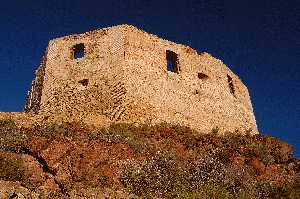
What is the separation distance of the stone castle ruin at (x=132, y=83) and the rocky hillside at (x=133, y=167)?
3.86 meters

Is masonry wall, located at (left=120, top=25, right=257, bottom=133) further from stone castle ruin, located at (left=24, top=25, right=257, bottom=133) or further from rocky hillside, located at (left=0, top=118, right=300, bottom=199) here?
rocky hillside, located at (left=0, top=118, right=300, bottom=199)

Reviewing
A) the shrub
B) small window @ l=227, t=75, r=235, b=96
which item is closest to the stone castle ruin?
small window @ l=227, t=75, r=235, b=96

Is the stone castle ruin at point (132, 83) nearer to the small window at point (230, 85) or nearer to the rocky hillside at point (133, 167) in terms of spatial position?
the small window at point (230, 85)

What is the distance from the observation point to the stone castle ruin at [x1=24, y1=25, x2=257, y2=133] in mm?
19281

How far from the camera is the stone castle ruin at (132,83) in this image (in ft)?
63.3

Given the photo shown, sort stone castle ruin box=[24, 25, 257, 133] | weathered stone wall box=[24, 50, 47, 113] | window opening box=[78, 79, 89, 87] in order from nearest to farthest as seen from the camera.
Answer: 1. stone castle ruin box=[24, 25, 257, 133]
2. window opening box=[78, 79, 89, 87]
3. weathered stone wall box=[24, 50, 47, 113]

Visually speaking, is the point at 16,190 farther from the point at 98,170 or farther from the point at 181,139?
the point at 181,139

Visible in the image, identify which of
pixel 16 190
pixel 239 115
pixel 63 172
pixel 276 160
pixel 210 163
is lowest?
pixel 16 190

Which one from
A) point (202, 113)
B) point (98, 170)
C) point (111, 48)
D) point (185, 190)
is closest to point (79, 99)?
point (111, 48)

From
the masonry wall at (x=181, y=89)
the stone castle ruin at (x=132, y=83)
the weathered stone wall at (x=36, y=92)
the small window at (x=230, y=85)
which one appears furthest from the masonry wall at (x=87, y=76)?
the small window at (x=230, y=85)

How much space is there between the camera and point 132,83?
63.7 feet

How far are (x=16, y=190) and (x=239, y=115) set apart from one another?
15228 mm

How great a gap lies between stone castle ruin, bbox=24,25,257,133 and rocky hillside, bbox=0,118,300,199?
386 centimetres

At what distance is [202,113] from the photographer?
21.0 meters
